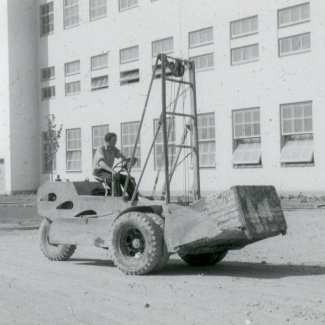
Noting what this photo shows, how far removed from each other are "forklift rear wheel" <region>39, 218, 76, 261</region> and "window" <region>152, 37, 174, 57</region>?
2300 centimetres

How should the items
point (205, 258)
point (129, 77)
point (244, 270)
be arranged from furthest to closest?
point (129, 77) < point (205, 258) < point (244, 270)

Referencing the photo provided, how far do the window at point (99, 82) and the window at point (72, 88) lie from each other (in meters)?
1.53

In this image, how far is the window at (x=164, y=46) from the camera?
33406mm

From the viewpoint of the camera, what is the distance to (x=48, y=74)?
41969 mm

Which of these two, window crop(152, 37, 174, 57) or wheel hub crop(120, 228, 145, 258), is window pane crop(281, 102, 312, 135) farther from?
wheel hub crop(120, 228, 145, 258)

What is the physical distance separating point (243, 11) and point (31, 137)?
1811 cm

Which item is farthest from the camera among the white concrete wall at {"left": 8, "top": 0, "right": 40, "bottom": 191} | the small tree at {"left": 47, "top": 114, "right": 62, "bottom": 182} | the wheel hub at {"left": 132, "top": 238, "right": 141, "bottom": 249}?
the white concrete wall at {"left": 8, "top": 0, "right": 40, "bottom": 191}

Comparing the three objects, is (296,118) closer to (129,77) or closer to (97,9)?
(129,77)

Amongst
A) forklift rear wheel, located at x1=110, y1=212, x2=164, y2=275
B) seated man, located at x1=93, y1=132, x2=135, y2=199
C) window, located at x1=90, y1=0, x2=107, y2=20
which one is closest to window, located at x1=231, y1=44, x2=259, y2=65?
window, located at x1=90, y1=0, x2=107, y2=20

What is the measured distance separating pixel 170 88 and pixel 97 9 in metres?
10.2

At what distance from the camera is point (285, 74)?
28.4 metres

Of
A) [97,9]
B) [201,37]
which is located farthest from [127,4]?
[201,37]

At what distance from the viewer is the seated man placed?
10258mm

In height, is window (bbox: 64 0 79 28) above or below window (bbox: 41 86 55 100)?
above
